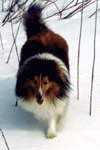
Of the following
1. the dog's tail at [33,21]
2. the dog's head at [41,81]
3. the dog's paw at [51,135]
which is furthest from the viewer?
the dog's tail at [33,21]

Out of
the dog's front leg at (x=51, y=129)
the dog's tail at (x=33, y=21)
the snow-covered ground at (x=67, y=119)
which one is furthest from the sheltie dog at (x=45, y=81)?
the dog's tail at (x=33, y=21)

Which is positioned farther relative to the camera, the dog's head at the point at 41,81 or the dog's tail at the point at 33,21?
the dog's tail at the point at 33,21

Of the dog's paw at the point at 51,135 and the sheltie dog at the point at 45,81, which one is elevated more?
the sheltie dog at the point at 45,81

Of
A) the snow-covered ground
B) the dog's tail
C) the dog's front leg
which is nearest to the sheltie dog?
the dog's front leg

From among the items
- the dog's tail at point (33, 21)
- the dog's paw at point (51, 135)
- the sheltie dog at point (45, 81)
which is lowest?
the dog's paw at point (51, 135)

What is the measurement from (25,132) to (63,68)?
675mm

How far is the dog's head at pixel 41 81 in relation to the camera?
3113 millimetres

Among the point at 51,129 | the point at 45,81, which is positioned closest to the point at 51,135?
the point at 51,129

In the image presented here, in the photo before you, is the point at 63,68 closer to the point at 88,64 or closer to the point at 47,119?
the point at 47,119

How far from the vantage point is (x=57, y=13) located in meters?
5.90

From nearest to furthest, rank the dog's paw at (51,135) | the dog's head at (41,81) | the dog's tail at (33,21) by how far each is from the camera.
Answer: the dog's head at (41,81), the dog's paw at (51,135), the dog's tail at (33,21)

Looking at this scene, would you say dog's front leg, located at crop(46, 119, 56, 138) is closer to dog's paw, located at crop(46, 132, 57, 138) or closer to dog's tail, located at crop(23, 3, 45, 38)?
dog's paw, located at crop(46, 132, 57, 138)

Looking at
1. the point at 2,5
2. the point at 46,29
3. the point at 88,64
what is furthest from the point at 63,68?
the point at 2,5

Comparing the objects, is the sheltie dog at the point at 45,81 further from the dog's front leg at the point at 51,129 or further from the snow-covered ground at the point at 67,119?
the snow-covered ground at the point at 67,119
